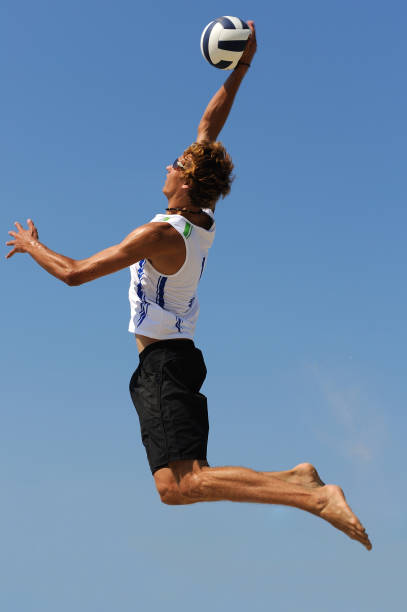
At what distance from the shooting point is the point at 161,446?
7824 millimetres

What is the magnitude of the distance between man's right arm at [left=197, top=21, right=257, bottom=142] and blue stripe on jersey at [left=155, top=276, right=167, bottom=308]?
6.67 feet

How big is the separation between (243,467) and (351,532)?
1103mm

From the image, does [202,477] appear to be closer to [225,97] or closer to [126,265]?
[126,265]

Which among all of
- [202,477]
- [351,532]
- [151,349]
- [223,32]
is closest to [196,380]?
[151,349]

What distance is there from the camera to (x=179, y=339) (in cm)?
823

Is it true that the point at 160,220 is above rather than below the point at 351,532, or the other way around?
above

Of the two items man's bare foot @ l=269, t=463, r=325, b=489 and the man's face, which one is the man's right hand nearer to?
the man's face

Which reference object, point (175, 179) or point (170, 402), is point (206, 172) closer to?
point (175, 179)

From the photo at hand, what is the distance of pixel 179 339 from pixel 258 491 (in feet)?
5.56

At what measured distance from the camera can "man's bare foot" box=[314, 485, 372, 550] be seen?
7281 mm

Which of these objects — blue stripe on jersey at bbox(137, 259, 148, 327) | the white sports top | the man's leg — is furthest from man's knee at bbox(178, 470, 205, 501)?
blue stripe on jersey at bbox(137, 259, 148, 327)

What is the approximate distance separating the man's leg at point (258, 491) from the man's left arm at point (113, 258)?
1940 millimetres

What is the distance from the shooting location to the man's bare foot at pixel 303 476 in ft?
25.1

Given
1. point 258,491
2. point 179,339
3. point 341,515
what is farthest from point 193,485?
point 179,339
